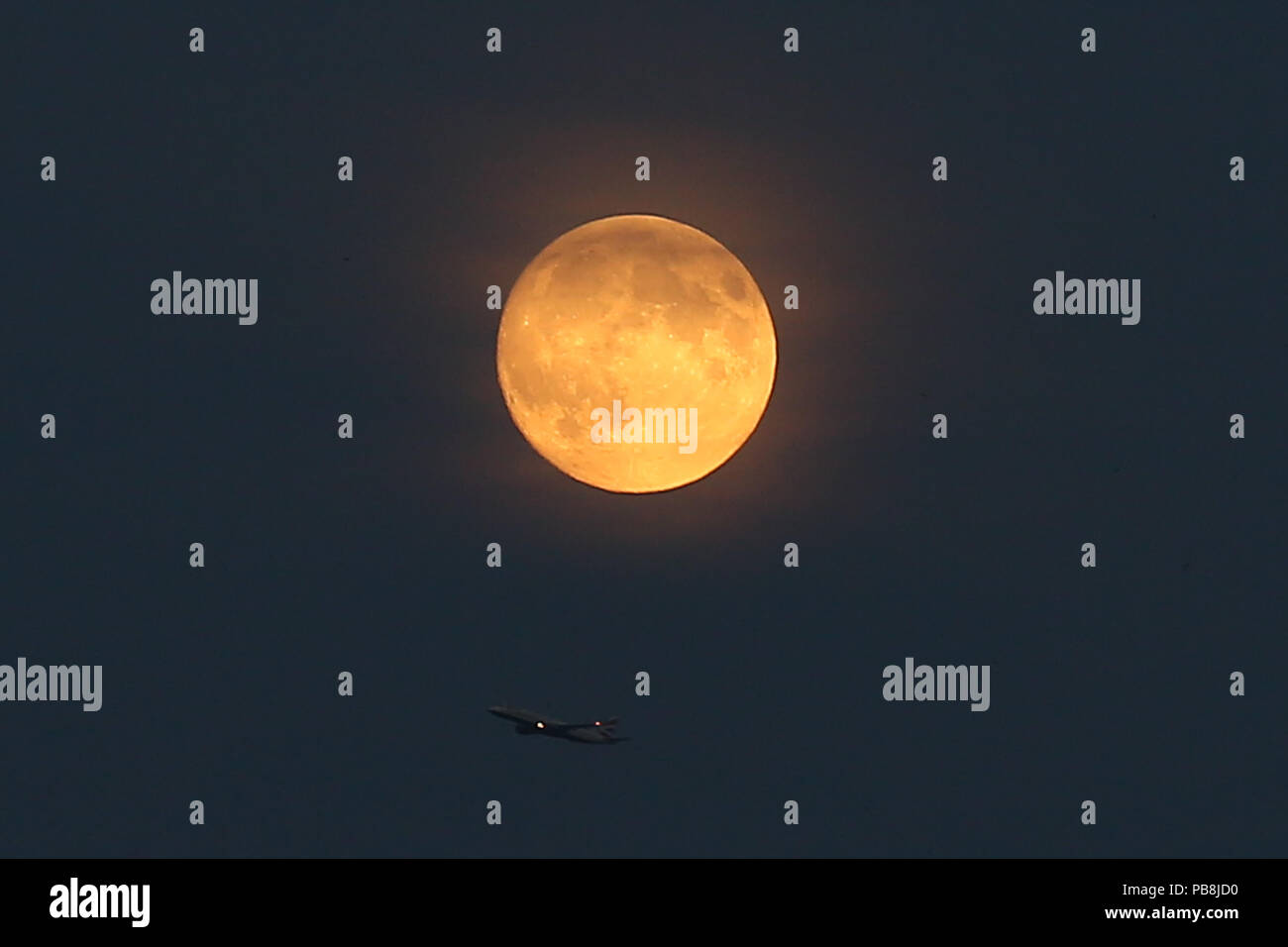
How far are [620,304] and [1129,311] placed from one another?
7166 millimetres

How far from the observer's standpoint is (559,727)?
82.9 ft

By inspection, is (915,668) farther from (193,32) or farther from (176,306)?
(193,32)

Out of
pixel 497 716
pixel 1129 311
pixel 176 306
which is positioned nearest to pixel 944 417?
pixel 1129 311

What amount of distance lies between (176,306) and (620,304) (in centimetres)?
638

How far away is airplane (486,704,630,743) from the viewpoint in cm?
2525

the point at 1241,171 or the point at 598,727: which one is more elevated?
the point at 1241,171

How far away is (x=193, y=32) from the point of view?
1011 inches

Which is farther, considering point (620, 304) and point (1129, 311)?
point (1129, 311)

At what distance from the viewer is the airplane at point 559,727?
2525cm

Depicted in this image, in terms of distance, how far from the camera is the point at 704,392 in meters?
24.0

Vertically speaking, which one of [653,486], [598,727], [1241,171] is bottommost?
[598,727]
